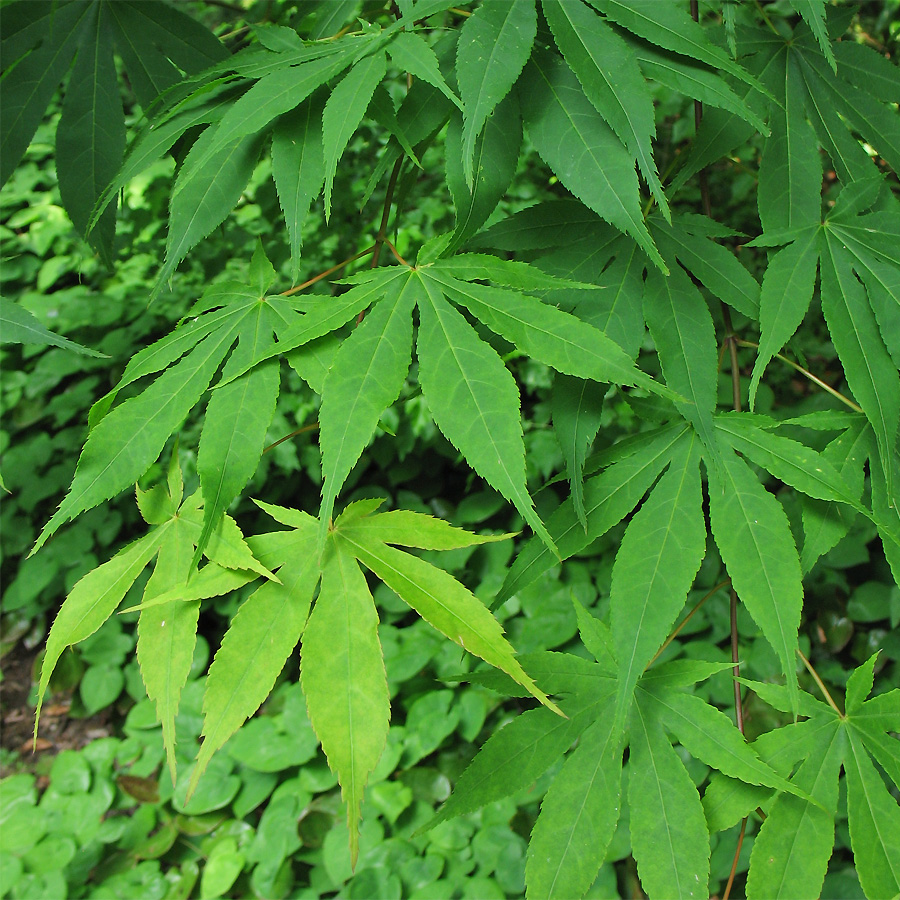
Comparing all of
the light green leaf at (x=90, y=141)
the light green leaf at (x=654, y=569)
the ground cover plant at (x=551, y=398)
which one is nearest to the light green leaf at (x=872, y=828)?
the ground cover plant at (x=551, y=398)

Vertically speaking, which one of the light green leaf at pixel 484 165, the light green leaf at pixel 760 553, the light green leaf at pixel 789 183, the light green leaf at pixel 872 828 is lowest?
the light green leaf at pixel 872 828

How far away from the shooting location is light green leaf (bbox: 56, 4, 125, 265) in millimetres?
918

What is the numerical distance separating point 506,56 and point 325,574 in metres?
0.45

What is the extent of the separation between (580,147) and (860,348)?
1.07 ft

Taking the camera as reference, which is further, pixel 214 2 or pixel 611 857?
pixel 611 857

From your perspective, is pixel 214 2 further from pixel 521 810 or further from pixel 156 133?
pixel 521 810

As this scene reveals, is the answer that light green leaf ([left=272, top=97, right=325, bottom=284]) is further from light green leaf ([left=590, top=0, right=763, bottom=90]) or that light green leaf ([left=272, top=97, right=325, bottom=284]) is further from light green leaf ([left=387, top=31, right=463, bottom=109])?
light green leaf ([left=590, top=0, right=763, bottom=90])

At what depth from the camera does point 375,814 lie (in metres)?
1.72

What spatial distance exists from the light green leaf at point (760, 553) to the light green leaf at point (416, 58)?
1.29 ft

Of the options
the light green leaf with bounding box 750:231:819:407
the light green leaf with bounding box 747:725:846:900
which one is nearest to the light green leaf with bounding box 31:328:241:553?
the light green leaf with bounding box 750:231:819:407

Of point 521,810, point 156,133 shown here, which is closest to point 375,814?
point 521,810

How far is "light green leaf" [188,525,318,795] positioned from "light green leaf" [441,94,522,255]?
32cm

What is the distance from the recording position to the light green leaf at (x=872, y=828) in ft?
2.20

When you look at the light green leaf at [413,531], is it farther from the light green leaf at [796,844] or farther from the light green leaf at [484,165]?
the light green leaf at [796,844]
